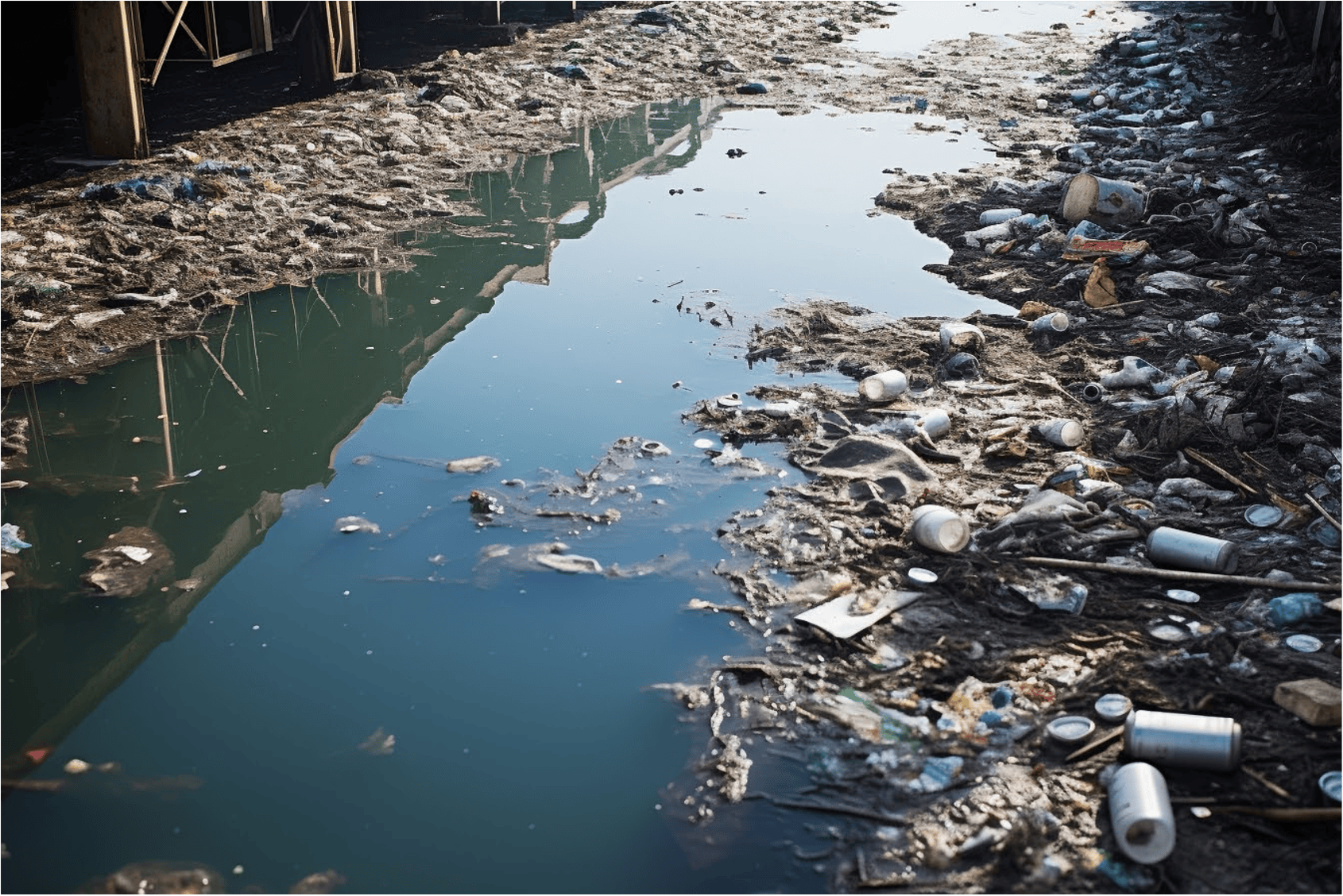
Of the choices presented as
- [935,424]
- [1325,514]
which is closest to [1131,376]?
[935,424]

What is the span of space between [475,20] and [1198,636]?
15.0 meters

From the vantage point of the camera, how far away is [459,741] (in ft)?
12.1

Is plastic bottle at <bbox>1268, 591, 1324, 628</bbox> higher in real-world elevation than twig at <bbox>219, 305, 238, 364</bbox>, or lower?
lower

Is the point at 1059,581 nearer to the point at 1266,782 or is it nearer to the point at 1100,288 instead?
the point at 1266,782

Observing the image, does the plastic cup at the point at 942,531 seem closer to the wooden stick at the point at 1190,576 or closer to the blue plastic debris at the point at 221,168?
the wooden stick at the point at 1190,576

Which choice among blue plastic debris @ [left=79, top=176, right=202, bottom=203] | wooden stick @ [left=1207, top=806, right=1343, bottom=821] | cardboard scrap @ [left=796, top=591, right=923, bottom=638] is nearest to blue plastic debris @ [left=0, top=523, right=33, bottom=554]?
cardboard scrap @ [left=796, top=591, right=923, bottom=638]

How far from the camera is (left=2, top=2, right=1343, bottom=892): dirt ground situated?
10.8ft

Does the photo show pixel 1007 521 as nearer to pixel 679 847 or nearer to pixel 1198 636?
pixel 1198 636

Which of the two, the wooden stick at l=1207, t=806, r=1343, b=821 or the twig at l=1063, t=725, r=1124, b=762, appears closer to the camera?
the wooden stick at l=1207, t=806, r=1343, b=821

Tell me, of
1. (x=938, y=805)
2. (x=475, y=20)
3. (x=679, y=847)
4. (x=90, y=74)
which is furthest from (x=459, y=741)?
(x=475, y=20)

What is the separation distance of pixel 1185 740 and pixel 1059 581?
105cm

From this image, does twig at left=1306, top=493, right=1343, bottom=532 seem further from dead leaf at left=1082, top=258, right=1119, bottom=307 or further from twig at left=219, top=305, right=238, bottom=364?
twig at left=219, top=305, right=238, bottom=364

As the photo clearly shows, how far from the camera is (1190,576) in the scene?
168 inches

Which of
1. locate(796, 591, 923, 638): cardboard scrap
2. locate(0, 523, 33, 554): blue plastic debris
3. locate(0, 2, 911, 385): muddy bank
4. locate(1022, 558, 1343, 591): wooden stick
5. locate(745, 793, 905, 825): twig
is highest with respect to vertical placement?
locate(0, 2, 911, 385): muddy bank
